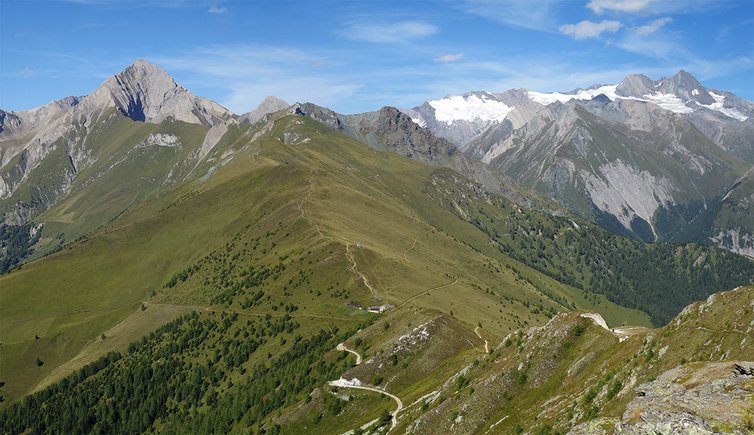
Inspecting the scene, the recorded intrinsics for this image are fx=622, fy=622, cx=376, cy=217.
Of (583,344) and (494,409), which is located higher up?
(583,344)

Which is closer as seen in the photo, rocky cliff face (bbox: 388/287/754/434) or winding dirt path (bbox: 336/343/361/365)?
rocky cliff face (bbox: 388/287/754/434)

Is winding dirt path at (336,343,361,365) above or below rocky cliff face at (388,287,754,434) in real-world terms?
below

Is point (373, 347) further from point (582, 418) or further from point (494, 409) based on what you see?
point (582, 418)

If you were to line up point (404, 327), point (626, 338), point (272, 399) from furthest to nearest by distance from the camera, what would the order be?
point (272, 399), point (404, 327), point (626, 338)

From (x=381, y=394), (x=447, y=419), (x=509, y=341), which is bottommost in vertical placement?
(x=381, y=394)

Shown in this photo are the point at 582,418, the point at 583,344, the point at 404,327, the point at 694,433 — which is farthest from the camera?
the point at 404,327

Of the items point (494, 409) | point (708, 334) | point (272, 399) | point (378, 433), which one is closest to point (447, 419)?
point (494, 409)

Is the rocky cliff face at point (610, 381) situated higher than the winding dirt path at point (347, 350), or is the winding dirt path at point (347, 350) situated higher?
the rocky cliff face at point (610, 381)

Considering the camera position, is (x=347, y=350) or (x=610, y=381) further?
(x=347, y=350)

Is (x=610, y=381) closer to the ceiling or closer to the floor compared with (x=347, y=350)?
closer to the ceiling

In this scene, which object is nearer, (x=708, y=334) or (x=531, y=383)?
(x=708, y=334)

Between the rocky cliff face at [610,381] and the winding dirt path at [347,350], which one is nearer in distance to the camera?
the rocky cliff face at [610,381]
